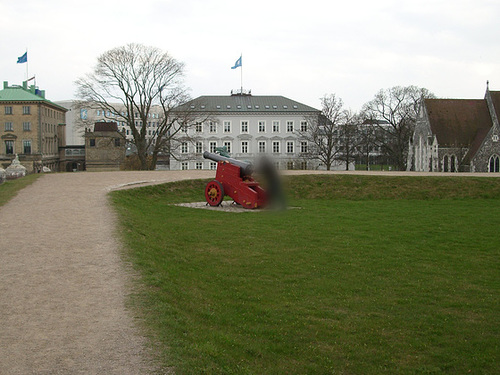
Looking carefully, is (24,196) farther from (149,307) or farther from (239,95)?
(239,95)

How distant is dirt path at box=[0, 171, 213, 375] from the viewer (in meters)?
4.93

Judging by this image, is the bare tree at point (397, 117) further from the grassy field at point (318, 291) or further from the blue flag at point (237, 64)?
the grassy field at point (318, 291)

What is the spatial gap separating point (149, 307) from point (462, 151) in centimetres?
4851

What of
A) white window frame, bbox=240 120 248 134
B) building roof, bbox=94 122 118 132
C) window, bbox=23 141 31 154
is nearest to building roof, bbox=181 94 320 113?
white window frame, bbox=240 120 248 134

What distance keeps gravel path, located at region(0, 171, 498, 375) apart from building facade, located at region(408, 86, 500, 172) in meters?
43.2

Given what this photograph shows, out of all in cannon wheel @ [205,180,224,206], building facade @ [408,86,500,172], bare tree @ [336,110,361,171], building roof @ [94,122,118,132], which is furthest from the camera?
building roof @ [94,122,118,132]

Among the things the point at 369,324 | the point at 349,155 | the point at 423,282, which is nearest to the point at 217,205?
the point at 423,282

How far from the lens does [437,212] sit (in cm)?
1850

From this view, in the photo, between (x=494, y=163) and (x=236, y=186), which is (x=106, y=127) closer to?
(x=494, y=163)

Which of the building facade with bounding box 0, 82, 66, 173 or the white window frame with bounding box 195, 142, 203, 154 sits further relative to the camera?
the building facade with bounding box 0, 82, 66, 173

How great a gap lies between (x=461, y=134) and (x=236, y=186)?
38.2m

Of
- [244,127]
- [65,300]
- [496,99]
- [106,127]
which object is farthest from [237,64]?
[65,300]

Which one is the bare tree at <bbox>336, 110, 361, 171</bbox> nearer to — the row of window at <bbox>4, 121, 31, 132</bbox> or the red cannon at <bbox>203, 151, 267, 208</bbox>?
the red cannon at <bbox>203, 151, 267, 208</bbox>

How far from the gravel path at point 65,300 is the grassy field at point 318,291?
1.16ft
